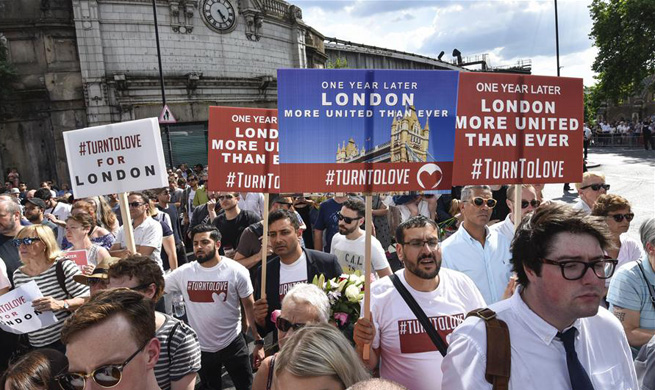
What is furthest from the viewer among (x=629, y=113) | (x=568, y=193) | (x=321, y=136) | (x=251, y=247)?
(x=629, y=113)

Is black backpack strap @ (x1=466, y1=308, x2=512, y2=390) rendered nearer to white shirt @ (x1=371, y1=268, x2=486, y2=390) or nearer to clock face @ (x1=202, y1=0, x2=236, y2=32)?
white shirt @ (x1=371, y1=268, x2=486, y2=390)

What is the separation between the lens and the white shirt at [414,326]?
2.73 metres

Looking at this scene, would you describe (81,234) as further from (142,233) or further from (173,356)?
(173,356)

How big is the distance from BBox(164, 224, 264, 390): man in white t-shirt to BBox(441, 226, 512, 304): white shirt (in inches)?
73.8

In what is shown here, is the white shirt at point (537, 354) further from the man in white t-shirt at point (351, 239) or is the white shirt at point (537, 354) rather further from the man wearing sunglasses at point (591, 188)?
the man wearing sunglasses at point (591, 188)

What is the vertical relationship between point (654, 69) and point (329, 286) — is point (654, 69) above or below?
above

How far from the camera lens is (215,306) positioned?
4098mm

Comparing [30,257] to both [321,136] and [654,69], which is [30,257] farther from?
[654,69]

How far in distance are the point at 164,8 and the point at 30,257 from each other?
21.6 m

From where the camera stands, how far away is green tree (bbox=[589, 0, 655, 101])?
30.3m

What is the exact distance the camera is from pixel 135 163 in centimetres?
414

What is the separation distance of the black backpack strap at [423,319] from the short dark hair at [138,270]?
163cm

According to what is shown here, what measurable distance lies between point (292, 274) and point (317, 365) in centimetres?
200

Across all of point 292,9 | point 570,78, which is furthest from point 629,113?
point 570,78
